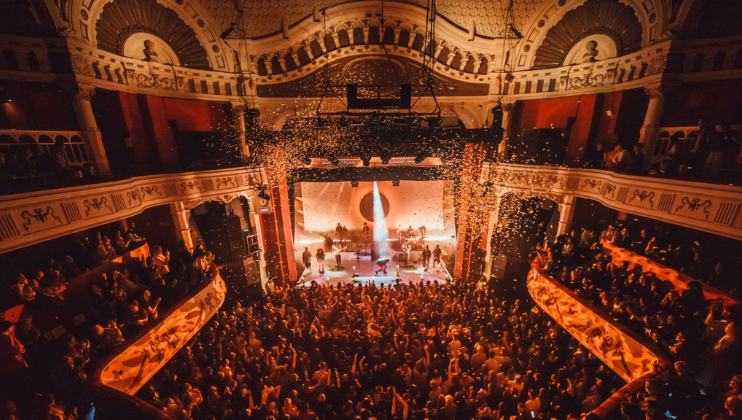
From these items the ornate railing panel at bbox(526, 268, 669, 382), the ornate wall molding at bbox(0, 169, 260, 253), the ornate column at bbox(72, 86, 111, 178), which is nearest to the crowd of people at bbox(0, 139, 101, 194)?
the ornate wall molding at bbox(0, 169, 260, 253)

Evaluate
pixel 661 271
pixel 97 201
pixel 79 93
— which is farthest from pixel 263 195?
pixel 661 271

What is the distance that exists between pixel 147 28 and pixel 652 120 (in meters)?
14.3

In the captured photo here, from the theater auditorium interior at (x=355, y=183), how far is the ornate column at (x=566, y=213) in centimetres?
5

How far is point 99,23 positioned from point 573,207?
1448 centimetres

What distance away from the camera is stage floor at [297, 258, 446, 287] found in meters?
12.7

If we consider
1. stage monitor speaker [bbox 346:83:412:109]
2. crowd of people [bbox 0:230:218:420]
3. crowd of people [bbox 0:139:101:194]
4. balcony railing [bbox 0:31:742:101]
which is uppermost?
balcony railing [bbox 0:31:742:101]

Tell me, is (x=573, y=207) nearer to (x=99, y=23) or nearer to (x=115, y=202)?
(x=115, y=202)

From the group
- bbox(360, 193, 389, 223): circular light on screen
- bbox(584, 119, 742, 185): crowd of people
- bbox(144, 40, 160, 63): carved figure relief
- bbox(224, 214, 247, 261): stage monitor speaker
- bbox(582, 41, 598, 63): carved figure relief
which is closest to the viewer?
bbox(584, 119, 742, 185): crowd of people

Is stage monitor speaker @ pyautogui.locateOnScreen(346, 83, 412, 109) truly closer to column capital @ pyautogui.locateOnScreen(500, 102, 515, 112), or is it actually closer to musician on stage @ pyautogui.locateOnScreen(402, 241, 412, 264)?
column capital @ pyautogui.locateOnScreen(500, 102, 515, 112)

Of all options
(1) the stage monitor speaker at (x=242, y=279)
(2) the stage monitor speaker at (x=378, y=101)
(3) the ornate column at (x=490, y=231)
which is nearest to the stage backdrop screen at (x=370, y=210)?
(3) the ornate column at (x=490, y=231)

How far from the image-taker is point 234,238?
10.7 m

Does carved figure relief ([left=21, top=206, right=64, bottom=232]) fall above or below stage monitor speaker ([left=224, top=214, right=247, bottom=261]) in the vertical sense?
above

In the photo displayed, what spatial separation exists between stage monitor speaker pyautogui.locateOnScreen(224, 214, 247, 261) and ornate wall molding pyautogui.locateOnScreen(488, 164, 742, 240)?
33.4 feet

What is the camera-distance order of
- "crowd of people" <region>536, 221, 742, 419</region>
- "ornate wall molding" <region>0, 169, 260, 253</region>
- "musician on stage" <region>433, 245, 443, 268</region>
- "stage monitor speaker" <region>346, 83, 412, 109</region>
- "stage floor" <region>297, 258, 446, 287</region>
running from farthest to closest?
"musician on stage" <region>433, 245, 443, 268</region> < "stage floor" <region>297, 258, 446, 287</region> < "stage monitor speaker" <region>346, 83, 412, 109</region> < "ornate wall molding" <region>0, 169, 260, 253</region> < "crowd of people" <region>536, 221, 742, 419</region>
